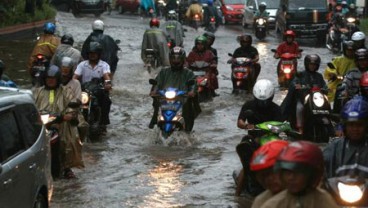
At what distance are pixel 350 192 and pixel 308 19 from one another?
97.0ft

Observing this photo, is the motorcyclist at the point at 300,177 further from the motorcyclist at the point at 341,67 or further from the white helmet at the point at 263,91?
the motorcyclist at the point at 341,67

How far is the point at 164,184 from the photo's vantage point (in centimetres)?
1214

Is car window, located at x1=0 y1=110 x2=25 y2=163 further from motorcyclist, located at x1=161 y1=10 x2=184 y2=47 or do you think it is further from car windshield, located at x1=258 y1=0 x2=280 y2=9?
car windshield, located at x1=258 y1=0 x2=280 y2=9

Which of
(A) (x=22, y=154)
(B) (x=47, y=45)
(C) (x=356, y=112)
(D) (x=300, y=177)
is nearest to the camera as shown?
(D) (x=300, y=177)

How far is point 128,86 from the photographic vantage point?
23.4m

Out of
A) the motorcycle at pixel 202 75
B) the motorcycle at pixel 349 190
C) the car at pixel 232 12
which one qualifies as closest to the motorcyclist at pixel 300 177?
the motorcycle at pixel 349 190

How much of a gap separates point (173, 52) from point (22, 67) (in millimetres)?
10328

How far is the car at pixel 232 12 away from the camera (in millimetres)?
46188

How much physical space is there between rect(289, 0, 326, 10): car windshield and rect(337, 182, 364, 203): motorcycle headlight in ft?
97.7

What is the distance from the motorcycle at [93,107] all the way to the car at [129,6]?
37882mm

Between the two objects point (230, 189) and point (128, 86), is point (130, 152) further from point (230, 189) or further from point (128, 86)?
point (128, 86)

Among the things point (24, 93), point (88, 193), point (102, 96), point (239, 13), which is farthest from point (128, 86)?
point (239, 13)

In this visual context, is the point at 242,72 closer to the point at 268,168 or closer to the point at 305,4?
the point at 305,4

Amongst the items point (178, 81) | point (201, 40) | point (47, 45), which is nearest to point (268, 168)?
point (178, 81)
